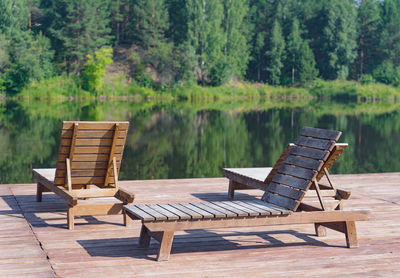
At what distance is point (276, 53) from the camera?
55.1 m

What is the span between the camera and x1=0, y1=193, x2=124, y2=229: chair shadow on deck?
602 cm

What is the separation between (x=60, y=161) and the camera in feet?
20.0

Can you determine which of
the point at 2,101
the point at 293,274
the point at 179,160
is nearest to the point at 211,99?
the point at 2,101

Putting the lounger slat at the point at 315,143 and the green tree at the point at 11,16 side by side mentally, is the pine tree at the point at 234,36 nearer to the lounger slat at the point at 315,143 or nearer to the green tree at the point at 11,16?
the green tree at the point at 11,16

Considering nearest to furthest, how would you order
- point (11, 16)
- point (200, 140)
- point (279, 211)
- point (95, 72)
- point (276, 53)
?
point (279, 211) → point (200, 140) → point (95, 72) → point (11, 16) → point (276, 53)

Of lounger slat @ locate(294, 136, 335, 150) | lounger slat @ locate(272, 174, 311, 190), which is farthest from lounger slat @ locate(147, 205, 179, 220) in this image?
lounger slat @ locate(294, 136, 335, 150)

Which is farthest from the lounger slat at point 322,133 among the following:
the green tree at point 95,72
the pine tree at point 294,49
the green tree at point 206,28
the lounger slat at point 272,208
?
the pine tree at point 294,49

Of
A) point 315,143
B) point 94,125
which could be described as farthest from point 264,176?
point 94,125

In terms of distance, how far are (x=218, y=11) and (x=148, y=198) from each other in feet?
141

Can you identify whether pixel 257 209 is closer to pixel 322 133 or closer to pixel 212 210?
pixel 212 210

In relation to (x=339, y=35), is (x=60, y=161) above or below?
below

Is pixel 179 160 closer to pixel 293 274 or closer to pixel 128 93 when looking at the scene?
pixel 293 274

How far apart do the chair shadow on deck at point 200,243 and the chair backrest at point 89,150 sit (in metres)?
1.08

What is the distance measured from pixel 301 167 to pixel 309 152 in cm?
15
